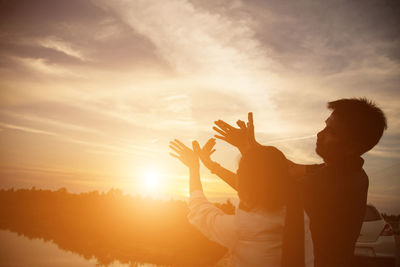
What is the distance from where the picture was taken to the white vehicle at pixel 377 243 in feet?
22.2

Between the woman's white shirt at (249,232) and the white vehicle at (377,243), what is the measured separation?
658 centimetres

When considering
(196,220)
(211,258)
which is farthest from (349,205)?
(211,258)

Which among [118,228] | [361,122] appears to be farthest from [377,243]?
[118,228]

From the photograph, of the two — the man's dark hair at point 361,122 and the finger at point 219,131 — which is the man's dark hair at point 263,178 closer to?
the finger at point 219,131

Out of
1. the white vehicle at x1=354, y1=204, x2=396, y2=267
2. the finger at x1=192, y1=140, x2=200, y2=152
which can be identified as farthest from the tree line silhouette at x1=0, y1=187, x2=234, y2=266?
the finger at x1=192, y1=140, x2=200, y2=152

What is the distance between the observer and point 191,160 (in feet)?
7.02

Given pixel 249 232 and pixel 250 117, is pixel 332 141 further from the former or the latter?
pixel 249 232

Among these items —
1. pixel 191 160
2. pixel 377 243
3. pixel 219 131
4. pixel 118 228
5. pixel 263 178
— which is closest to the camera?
pixel 263 178

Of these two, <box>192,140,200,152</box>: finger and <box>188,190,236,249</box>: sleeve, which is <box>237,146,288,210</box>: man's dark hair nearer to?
<box>188,190,236,249</box>: sleeve

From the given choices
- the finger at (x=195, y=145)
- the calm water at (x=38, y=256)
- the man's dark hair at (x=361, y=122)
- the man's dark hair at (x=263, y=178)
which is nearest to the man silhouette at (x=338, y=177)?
the man's dark hair at (x=361, y=122)

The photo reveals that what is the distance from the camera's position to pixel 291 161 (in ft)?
10.1

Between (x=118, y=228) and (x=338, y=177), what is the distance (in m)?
18.8

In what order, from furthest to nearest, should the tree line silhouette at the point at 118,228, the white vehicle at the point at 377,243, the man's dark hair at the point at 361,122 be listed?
1. the tree line silhouette at the point at 118,228
2. the white vehicle at the point at 377,243
3. the man's dark hair at the point at 361,122

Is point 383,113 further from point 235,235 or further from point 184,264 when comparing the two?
point 184,264
